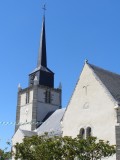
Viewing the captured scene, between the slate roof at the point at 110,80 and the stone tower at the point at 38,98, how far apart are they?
20766mm

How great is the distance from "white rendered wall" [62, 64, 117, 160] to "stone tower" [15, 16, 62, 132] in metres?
19.7

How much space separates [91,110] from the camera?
30891 mm

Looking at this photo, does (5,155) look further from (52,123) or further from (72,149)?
(52,123)

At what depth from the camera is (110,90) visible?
3031 centimetres

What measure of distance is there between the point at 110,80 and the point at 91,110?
10.7 feet

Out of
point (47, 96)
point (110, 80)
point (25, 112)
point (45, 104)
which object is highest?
point (47, 96)

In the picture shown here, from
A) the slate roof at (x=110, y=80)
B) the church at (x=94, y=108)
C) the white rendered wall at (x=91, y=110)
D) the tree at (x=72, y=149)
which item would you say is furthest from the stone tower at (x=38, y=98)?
the tree at (x=72, y=149)

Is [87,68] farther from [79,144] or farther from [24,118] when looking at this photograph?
[24,118]

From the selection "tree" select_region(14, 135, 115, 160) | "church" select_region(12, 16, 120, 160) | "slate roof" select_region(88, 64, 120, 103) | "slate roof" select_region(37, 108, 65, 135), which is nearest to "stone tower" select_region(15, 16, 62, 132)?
"slate roof" select_region(37, 108, 65, 135)

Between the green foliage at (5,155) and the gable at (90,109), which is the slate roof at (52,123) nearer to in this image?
the gable at (90,109)

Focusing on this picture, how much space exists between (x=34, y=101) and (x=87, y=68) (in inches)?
857

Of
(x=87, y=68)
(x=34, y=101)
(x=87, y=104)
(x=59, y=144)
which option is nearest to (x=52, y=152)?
(x=59, y=144)

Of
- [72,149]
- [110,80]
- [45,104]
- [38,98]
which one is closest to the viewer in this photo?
[72,149]

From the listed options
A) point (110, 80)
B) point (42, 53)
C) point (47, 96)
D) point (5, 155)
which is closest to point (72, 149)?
point (5, 155)
